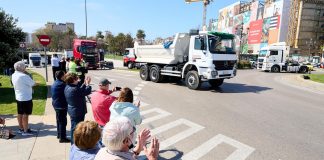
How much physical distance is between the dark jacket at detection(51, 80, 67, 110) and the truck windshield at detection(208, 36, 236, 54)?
9080 mm

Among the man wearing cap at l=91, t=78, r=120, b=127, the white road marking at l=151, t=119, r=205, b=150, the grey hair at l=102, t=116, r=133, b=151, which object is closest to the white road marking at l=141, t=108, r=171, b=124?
the white road marking at l=151, t=119, r=205, b=150

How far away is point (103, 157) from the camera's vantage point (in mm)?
2365

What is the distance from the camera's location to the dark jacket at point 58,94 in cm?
545

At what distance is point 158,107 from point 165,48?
6874 mm

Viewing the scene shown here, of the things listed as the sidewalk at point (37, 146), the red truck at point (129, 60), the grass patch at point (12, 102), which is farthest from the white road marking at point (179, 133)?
the red truck at point (129, 60)

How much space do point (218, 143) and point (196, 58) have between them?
832 cm

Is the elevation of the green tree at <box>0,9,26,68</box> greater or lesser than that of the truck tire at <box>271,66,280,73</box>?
greater

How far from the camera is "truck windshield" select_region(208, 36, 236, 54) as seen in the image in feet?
43.3

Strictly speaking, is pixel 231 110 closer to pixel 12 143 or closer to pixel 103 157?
pixel 12 143

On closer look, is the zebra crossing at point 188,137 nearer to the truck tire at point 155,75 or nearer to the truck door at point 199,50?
the truck door at point 199,50

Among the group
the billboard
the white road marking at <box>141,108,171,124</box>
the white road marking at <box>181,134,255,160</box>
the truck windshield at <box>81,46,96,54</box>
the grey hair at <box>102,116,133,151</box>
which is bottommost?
the white road marking at <box>141,108,171,124</box>

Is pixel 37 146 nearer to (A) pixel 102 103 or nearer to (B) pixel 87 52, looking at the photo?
(A) pixel 102 103

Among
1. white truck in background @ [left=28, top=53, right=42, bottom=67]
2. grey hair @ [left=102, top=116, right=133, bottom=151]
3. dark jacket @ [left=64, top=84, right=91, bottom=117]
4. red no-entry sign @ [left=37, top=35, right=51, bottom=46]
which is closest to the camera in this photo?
grey hair @ [left=102, top=116, right=133, bottom=151]

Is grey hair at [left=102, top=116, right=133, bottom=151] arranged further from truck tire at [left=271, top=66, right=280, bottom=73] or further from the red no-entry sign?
truck tire at [left=271, top=66, right=280, bottom=73]
